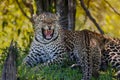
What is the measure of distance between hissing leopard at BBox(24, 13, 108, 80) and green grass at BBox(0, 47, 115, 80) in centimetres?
27

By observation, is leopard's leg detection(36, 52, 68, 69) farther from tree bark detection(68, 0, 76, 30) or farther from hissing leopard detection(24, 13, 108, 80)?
tree bark detection(68, 0, 76, 30)

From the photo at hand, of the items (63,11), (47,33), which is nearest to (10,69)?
(47,33)

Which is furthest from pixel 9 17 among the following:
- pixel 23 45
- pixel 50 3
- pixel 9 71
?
pixel 9 71

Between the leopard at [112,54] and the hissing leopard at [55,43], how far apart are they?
0.15m

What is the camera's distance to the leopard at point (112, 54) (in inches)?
392

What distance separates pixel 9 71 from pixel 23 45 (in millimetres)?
4944

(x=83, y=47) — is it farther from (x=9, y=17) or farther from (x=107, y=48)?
(x=9, y=17)

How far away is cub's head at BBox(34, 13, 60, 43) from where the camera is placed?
1016cm

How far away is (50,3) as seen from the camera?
13.7 meters

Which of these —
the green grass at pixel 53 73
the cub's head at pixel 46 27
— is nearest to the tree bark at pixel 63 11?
the cub's head at pixel 46 27

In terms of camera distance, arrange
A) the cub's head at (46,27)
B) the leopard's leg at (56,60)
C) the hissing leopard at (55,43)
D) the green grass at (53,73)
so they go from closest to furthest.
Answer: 1. the green grass at (53,73)
2. the hissing leopard at (55,43)
3. the leopard's leg at (56,60)
4. the cub's head at (46,27)

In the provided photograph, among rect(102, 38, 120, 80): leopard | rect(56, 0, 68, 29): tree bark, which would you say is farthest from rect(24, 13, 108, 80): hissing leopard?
rect(56, 0, 68, 29): tree bark

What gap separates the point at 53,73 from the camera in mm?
9297

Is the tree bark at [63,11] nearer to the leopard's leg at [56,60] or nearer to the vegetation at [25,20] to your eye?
the vegetation at [25,20]
